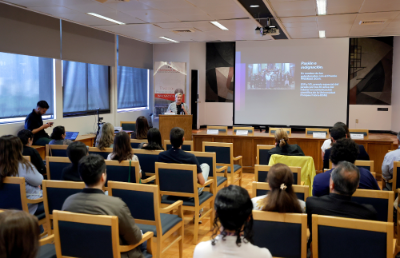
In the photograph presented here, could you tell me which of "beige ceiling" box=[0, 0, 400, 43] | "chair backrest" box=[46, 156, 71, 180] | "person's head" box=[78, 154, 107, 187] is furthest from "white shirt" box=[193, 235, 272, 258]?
"beige ceiling" box=[0, 0, 400, 43]

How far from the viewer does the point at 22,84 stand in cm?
702

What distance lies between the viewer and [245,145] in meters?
7.46

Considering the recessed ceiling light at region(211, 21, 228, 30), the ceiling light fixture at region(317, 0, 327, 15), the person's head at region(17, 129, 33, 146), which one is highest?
the recessed ceiling light at region(211, 21, 228, 30)

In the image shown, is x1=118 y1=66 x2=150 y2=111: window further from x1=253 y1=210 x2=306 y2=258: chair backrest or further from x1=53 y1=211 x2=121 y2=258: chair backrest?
x1=253 y1=210 x2=306 y2=258: chair backrest

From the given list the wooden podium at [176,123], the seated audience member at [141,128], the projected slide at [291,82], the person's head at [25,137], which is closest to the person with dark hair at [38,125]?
the seated audience member at [141,128]

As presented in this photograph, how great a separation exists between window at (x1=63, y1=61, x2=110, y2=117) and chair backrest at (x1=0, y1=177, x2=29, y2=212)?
5650 mm

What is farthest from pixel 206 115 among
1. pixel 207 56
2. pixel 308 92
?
pixel 308 92

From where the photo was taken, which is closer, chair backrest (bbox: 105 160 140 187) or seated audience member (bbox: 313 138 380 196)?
seated audience member (bbox: 313 138 380 196)

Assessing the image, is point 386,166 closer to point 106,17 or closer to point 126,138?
point 126,138

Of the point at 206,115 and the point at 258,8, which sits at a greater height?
the point at 258,8

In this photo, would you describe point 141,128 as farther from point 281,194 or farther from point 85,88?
point 85,88

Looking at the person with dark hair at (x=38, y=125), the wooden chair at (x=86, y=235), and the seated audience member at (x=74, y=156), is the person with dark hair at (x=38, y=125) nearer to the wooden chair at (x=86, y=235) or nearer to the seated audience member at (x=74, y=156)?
the seated audience member at (x=74, y=156)

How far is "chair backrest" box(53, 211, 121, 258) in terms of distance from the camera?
79.9 inches

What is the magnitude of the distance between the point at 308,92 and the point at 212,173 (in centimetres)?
711
